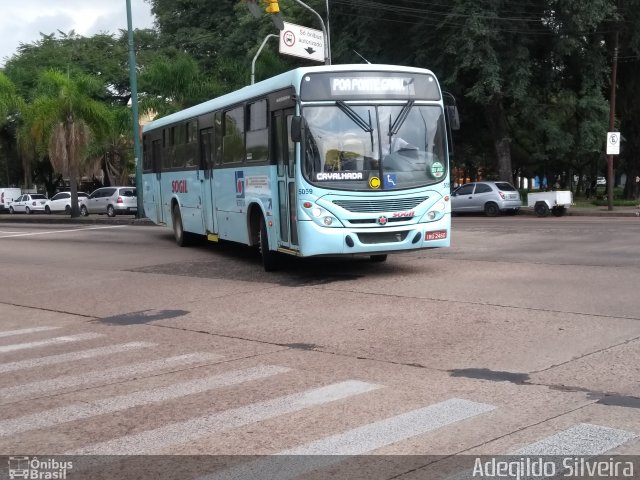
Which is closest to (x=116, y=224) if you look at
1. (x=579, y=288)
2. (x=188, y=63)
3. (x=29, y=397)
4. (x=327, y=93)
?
(x=188, y=63)

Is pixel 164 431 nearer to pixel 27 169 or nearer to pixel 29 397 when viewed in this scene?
pixel 29 397

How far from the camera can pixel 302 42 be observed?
97.0 feet

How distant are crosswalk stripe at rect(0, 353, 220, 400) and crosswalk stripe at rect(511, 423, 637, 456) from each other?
390cm

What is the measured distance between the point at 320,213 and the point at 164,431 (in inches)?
281

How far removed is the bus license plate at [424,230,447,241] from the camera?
1314cm

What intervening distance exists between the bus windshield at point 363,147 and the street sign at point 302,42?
16649mm

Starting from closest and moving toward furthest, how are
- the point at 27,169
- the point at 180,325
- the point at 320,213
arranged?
the point at 180,325 < the point at 320,213 < the point at 27,169

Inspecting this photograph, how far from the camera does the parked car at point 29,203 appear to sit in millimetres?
56781

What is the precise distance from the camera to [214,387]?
278 inches

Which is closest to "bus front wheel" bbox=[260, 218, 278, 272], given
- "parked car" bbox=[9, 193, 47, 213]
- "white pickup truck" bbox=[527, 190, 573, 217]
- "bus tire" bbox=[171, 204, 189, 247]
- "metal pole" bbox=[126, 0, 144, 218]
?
"bus tire" bbox=[171, 204, 189, 247]

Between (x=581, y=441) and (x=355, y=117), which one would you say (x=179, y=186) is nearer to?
(x=355, y=117)

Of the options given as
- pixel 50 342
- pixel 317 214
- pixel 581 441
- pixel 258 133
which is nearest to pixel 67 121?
pixel 258 133

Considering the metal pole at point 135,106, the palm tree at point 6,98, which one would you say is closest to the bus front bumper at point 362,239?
the metal pole at point 135,106

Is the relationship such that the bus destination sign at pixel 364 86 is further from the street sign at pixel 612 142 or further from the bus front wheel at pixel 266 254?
the street sign at pixel 612 142
